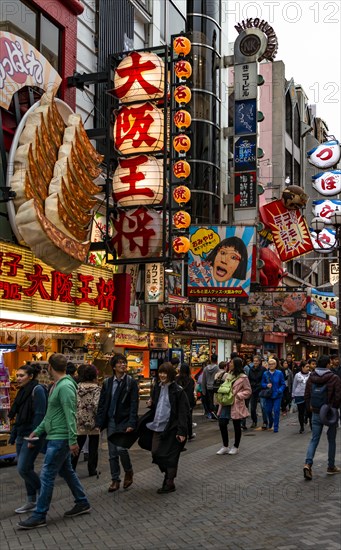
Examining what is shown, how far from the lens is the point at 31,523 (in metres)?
7.50

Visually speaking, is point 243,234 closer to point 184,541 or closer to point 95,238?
point 95,238

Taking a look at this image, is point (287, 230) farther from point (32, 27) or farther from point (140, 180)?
point (32, 27)

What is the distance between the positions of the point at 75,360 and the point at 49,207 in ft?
14.4

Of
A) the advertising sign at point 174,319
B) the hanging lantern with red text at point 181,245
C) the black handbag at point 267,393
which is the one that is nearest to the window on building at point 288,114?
the advertising sign at point 174,319

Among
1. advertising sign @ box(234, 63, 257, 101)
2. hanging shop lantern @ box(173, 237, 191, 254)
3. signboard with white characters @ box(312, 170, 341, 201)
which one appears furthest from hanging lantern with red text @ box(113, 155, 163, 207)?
signboard with white characters @ box(312, 170, 341, 201)

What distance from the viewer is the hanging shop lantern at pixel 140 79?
17.8 meters

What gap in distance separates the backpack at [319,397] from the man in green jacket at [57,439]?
4178 mm

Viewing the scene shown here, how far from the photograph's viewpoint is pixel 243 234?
23.8 meters

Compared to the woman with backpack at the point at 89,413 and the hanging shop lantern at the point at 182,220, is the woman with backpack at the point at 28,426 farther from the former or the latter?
the hanging shop lantern at the point at 182,220

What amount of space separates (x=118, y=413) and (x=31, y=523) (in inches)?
92.4

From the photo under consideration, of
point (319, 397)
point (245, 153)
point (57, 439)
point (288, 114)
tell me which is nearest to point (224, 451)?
point (319, 397)

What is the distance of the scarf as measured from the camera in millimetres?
8648

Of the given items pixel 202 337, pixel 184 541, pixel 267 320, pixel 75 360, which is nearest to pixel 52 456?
pixel 184 541

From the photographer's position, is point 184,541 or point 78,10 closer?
point 184,541
